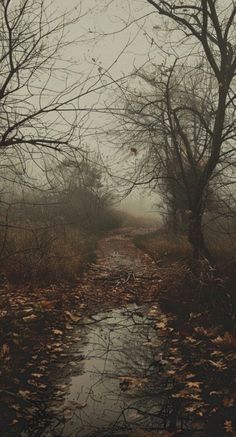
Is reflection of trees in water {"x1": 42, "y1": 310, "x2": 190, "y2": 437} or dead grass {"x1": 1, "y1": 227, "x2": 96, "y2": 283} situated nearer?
reflection of trees in water {"x1": 42, "y1": 310, "x2": 190, "y2": 437}

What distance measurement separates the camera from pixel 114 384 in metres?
5.98

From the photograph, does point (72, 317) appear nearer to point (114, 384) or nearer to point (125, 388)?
point (114, 384)

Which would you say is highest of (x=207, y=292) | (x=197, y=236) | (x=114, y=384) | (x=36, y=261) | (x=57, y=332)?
(x=197, y=236)

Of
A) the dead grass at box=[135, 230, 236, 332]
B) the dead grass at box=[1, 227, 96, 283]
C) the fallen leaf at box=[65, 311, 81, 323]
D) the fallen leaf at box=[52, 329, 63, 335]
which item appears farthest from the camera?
the dead grass at box=[1, 227, 96, 283]

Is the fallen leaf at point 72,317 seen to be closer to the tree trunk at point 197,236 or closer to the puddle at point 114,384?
the puddle at point 114,384

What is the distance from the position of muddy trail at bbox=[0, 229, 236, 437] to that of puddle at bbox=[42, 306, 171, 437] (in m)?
0.01

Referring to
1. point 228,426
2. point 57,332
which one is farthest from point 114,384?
point 57,332

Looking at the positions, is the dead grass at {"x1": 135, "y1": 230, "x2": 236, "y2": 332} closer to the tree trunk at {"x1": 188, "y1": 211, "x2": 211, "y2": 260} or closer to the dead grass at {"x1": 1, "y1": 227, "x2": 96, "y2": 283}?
the tree trunk at {"x1": 188, "y1": 211, "x2": 211, "y2": 260}

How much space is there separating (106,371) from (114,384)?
1.48 feet

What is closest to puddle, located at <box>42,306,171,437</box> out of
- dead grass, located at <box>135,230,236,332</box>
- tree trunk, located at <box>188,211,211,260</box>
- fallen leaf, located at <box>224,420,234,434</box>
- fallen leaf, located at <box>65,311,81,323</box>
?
fallen leaf, located at <box>65,311,81,323</box>

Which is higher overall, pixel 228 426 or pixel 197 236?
pixel 197 236

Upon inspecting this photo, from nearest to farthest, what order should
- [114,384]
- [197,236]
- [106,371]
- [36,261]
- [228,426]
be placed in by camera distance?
[228,426], [114,384], [106,371], [36,261], [197,236]

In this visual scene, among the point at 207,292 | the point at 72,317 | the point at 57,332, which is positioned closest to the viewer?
the point at 57,332

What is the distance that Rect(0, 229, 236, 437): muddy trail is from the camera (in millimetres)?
4922
